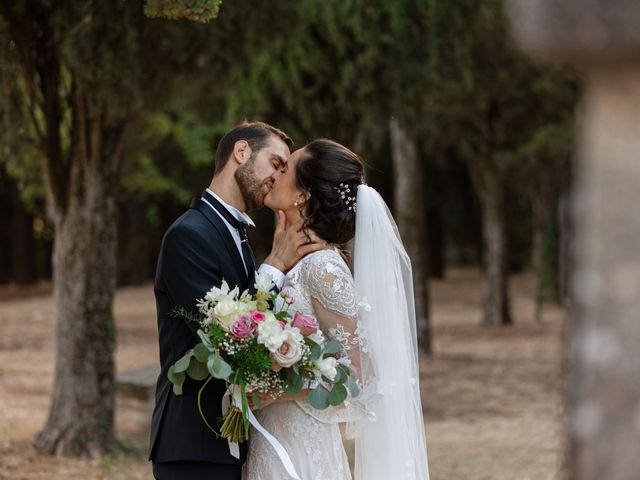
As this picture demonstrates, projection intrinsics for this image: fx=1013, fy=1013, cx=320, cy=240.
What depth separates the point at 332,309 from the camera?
4.08 m

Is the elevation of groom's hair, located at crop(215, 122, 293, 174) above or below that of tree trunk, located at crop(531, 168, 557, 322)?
above

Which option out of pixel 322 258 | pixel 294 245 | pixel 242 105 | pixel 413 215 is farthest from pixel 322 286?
pixel 413 215

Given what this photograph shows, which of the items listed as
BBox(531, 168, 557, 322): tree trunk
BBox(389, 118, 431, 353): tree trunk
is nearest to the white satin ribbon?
BBox(389, 118, 431, 353): tree trunk

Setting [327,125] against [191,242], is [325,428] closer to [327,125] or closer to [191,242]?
[191,242]

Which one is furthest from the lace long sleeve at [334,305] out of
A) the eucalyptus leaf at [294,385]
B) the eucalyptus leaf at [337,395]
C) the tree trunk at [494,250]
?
the tree trunk at [494,250]

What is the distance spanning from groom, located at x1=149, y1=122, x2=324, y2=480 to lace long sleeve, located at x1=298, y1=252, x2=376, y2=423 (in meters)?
0.14

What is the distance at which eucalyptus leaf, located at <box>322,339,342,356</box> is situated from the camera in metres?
3.83

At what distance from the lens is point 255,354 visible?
3639mm

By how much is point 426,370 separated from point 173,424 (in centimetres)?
1146

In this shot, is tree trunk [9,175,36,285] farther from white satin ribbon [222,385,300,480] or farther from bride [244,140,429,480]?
white satin ribbon [222,385,300,480]

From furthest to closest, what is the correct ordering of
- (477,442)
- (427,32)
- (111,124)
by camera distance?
1. (427,32)
2. (477,442)
3. (111,124)

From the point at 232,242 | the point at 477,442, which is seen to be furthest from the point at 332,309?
the point at 477,442

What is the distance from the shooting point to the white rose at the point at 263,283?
12.4ft

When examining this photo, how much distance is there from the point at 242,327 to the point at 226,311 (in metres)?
0.08
